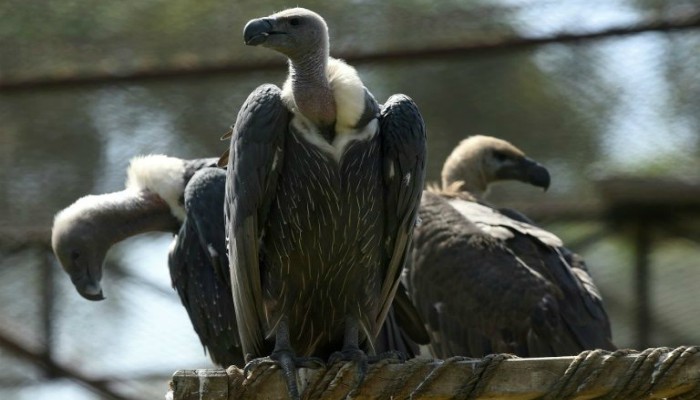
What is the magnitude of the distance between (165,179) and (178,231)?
0.87 feet

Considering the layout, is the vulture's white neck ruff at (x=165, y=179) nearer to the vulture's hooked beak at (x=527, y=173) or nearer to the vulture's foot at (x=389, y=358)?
the vulture's foot at (x=389, y=358)

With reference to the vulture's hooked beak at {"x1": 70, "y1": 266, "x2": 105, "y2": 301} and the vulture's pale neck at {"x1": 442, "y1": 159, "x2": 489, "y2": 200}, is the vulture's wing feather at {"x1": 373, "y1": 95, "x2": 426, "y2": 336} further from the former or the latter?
the vulture's pale neck at {"x1": 442, "y1": 159, "x2": 489, "y2": 200}

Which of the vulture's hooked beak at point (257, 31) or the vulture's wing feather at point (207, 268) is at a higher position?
the vulture's hooked beak at point (257, 31)

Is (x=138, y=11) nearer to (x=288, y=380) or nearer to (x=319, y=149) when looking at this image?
(x=319, y=149)

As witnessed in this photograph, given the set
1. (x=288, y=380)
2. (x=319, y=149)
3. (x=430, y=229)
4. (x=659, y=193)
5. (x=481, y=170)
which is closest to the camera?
(x=288, y=380)

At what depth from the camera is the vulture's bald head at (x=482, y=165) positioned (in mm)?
9328

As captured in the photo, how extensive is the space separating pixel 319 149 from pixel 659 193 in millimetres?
5327

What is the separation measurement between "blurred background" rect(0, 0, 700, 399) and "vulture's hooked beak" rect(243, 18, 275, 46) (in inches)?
191

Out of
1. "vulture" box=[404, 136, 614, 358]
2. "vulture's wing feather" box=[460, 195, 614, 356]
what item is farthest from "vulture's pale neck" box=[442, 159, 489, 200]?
"vulture's wing feather" box=[460, 195, 614, 356]

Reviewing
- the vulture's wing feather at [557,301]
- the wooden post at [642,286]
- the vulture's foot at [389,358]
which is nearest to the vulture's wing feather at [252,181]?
the vulture's foot at [389,358]

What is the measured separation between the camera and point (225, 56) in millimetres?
10828

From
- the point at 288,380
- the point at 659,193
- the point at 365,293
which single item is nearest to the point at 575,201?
the point at 659,193

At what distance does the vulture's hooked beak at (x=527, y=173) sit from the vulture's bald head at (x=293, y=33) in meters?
3.55

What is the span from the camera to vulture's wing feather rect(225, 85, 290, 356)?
5559mm
